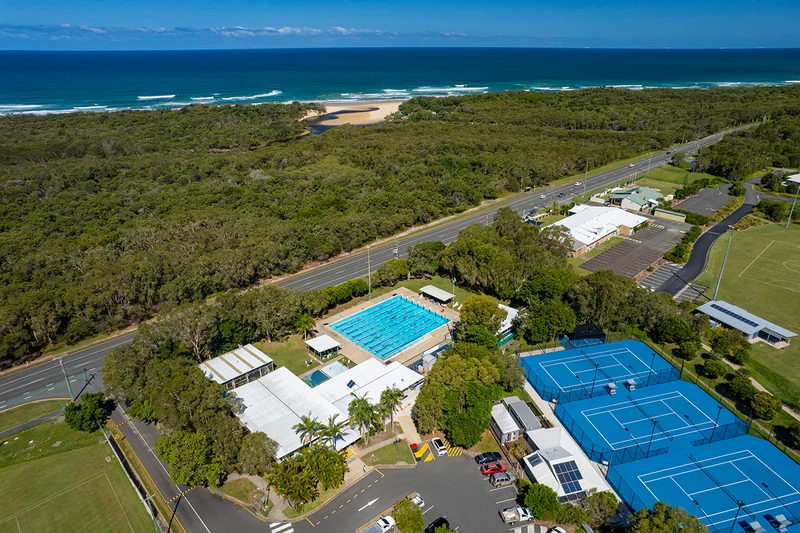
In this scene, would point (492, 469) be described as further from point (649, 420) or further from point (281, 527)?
point (281, 527)

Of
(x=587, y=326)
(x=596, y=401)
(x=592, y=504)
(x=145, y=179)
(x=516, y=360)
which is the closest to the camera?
(x=592, y=504)

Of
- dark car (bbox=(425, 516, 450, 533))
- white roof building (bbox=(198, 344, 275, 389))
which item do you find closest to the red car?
dark car (bbox=(425, 516, 450, 533))

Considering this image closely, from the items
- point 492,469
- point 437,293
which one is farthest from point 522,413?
point 437,293

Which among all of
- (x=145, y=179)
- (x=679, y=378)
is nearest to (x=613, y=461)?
(x=679, y=378)

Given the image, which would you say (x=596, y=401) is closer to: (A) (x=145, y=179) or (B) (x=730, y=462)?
(B) (x=730, y=462)

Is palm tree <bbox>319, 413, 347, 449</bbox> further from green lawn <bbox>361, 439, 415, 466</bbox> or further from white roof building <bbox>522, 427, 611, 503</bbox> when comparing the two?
white roof building <bbox>522, 427, 611, 503</bbox>

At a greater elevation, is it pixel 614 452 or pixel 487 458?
pixel 614 452
